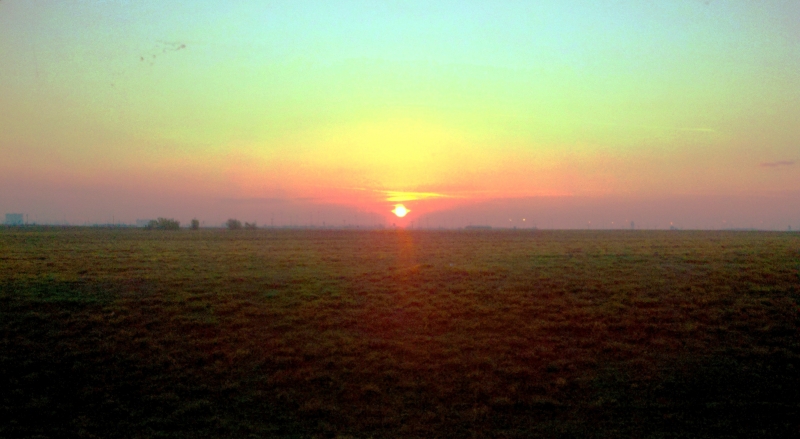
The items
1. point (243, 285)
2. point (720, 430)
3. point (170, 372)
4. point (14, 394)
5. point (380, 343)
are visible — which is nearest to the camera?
point (720, 430)

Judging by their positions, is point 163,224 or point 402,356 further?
point 163,224

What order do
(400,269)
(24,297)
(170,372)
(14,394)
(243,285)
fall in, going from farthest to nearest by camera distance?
(400,269) < (243,285) < (24,297) < (170,372) < (14,394)

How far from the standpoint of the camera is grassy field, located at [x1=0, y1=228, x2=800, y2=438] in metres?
14.0

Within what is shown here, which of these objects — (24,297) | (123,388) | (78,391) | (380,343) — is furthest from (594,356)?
(24,297)

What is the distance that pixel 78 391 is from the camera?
631 inches

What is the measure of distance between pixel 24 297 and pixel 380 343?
18.5m

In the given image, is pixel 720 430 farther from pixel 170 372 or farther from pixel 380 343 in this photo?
pixel 170 372

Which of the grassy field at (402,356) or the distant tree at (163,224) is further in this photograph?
the distant tree at (163,224)

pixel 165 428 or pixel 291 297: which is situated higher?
pixel 291 297

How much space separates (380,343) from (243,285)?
42.4 feet

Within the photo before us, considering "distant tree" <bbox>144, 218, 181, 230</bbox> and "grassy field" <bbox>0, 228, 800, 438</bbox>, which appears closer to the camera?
"grassy field" <bbox>0, 228, 800, 438</bbox>

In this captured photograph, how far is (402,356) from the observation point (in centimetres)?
1856

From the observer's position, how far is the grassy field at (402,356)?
14047 millimetres

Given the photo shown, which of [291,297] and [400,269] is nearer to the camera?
[291,297]
